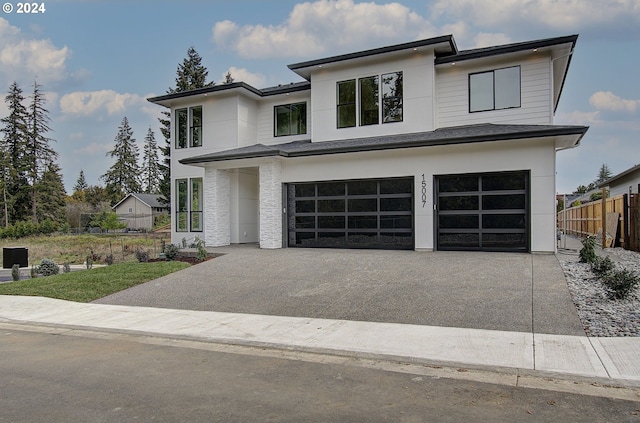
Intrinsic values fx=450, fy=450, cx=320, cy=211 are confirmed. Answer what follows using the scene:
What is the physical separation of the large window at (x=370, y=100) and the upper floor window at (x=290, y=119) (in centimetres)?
232

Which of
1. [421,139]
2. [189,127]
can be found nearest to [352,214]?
[421,139]

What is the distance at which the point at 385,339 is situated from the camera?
6594 millimetres

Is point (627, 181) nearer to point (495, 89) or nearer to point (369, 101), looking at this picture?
point (495, 89)

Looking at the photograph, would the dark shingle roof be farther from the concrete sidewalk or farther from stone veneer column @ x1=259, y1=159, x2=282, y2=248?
the concrete sidewalk

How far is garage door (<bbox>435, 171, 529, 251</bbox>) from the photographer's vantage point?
44.6 feet

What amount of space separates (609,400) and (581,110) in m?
31.0

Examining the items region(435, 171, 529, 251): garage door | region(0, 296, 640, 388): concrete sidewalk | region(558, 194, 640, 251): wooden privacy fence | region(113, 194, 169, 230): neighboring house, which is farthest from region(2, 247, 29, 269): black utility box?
region(113, 194, 169, 230): neighboring house

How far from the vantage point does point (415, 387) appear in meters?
4.72

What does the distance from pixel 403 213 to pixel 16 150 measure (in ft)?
154

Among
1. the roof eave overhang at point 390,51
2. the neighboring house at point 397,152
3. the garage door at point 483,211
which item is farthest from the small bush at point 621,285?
the roof eave overhang at point 390,51

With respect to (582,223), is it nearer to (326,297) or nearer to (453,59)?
(453,59)

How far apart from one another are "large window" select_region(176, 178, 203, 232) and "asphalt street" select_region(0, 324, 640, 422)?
44.6 ft

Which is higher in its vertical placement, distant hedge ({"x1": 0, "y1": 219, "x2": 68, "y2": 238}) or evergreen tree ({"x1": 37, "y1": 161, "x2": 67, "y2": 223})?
evergreen tree ({"x1": 37, "y1": 161, "x2": 67, "y2": 223})

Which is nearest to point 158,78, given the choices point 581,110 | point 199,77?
point 199,77
